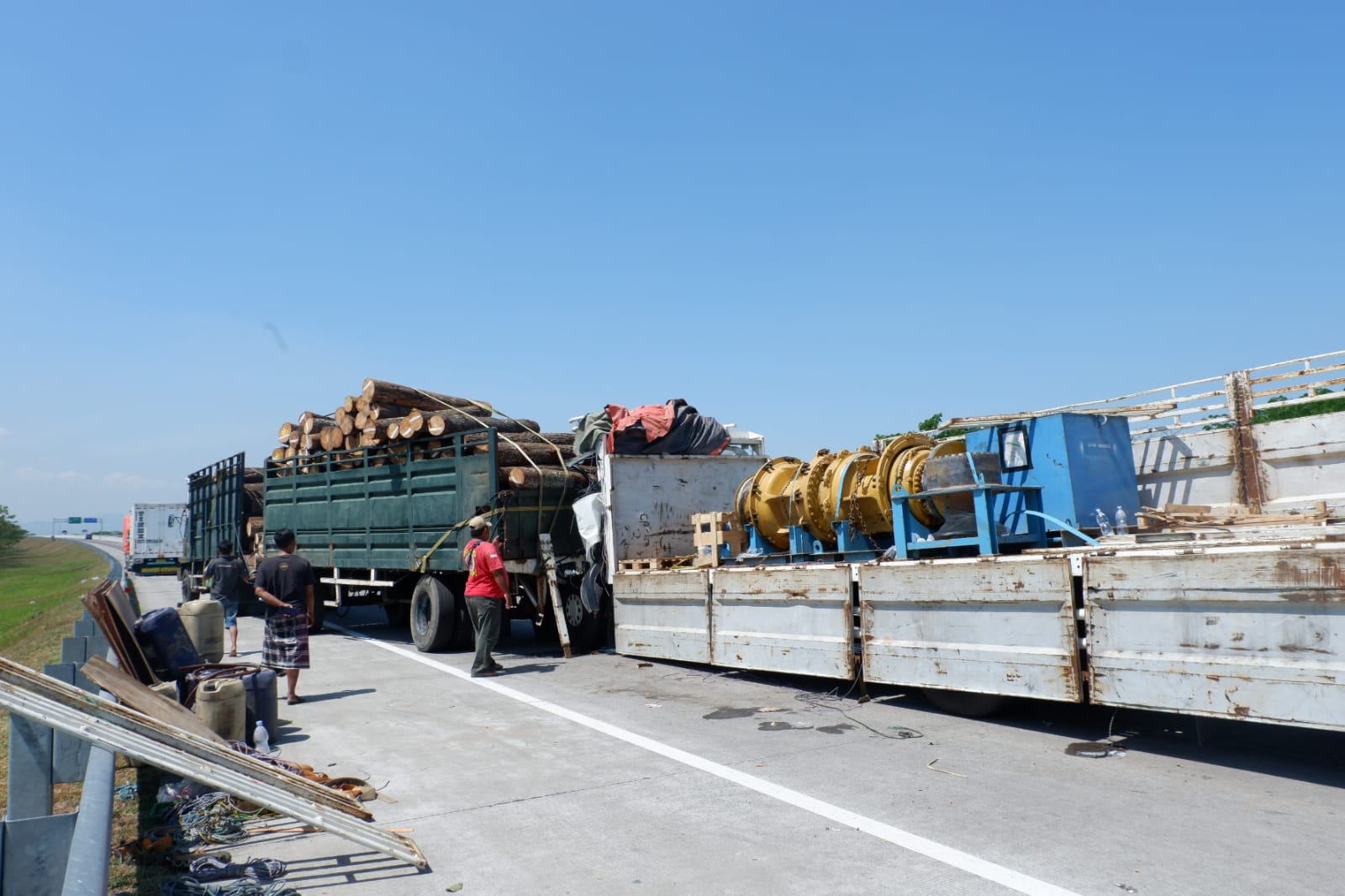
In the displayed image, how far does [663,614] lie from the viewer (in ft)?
33.3

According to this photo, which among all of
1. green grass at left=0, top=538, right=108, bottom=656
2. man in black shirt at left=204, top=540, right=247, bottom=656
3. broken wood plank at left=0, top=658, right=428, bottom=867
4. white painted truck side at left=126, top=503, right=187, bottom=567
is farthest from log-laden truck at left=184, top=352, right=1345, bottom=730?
white painted truck side at left=126, top=503, right=187, bottom=567

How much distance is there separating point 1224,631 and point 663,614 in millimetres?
5913

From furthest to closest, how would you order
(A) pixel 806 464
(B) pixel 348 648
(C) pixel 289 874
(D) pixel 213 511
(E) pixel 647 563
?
(D) pixel 213 511
(B) pixel 348 648
(E) pixel 647 563
(A) pixel 806 464
(C) pixel 289 874

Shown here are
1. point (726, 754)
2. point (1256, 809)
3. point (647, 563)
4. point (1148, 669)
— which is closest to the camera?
point (1256, 809)

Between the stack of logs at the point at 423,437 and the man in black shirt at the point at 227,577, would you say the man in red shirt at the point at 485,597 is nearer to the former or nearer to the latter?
the stack of logs at the point at 423,437

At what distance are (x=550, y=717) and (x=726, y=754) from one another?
77.5 inches

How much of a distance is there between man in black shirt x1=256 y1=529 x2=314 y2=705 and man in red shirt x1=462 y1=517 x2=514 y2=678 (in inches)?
69.0

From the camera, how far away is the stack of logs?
11.4m

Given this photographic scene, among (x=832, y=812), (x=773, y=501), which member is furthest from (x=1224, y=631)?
(x=773, y=501)

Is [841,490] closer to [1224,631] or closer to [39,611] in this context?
[1224,631]

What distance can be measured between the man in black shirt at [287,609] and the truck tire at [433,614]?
2.58 m

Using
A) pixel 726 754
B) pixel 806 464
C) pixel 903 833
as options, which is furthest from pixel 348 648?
pixel 903 833

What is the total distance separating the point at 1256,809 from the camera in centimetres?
473

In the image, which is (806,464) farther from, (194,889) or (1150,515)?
(194,889)
